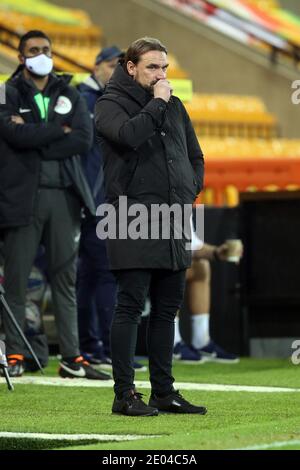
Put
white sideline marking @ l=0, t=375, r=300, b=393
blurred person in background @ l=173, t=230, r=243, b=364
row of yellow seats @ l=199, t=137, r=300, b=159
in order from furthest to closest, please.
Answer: row of yellow seats @ l=199, t=137, r=300, b=159 < blurred person in background @ l=173, t=230, r=243, b=364 < white sideline marking @ l=0, t=375, r=300, b=393

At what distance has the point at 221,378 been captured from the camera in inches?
314

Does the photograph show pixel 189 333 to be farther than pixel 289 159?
No

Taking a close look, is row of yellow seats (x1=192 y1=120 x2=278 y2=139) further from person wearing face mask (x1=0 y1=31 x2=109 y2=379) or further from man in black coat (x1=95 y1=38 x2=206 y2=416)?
man in black coat (x1=95 y1=38 x2=206 y2=416)

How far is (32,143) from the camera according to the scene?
755cm

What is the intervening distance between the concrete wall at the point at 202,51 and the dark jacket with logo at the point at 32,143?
12.0 m

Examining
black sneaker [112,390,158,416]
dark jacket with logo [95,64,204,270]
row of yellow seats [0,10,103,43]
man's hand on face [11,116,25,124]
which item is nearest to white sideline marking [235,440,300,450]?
black sneaker [112,390,158,416]

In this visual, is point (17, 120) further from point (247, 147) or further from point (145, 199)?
point (247, 147)

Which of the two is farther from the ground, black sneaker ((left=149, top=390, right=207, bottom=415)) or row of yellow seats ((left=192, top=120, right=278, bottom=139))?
row of yellow seats ((left=192, top=120, right=278, bottom=139))

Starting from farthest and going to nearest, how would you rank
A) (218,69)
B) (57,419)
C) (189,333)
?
(218,69) → (189,333) → (57,419)

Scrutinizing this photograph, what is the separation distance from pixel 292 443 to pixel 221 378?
3.38m

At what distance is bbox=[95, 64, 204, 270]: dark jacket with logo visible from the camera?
18.8 ft

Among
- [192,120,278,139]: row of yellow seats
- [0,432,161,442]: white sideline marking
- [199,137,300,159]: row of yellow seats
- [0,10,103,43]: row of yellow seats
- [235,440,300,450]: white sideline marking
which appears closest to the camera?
[235,440,300,450]: white sideline marking

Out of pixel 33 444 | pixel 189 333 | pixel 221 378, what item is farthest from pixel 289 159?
pixel 33 444

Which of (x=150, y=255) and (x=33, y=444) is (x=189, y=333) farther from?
(x=33, y=444)
